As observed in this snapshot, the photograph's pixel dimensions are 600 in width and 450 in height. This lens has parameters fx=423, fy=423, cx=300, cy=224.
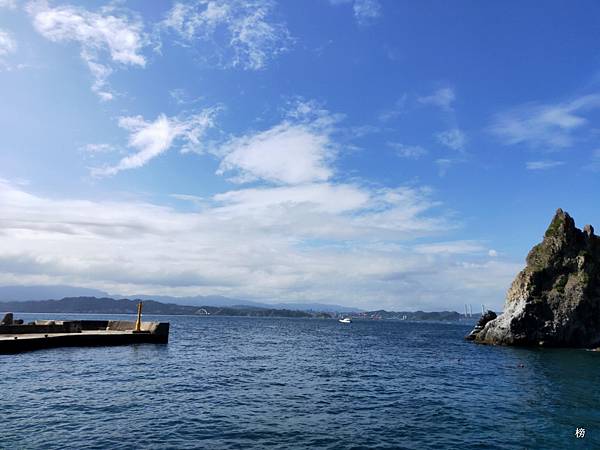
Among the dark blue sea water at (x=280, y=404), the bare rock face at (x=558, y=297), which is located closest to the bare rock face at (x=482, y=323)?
the bare rock face at (x=558, y=297)

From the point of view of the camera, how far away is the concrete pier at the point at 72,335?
48000mm

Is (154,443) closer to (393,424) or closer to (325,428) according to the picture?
(325,428)

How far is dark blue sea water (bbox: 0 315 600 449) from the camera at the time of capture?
21.1m

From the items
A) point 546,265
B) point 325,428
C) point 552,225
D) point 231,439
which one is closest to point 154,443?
point 231,439

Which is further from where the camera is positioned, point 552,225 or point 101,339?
point 552,225

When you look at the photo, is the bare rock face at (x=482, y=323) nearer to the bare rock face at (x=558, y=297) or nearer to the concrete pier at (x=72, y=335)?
the bare rock face at (x=558, y=297)

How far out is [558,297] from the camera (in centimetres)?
8488

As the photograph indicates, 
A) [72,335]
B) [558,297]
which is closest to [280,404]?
[72,335]

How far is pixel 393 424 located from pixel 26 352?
4266cm

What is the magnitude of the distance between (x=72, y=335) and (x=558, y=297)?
8676cm

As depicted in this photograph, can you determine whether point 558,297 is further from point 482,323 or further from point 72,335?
point 72,335

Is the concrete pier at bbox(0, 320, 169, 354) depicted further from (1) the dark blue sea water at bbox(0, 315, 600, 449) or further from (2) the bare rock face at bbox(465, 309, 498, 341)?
(2) the bare rock face at bbox(465, 309, 498, 341)

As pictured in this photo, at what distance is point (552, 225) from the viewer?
96.6m

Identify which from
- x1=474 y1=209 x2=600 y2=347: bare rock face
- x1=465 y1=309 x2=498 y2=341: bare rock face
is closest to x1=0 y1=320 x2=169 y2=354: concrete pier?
x1=474 y1=209 x2=600 y2=347: bare rock face
